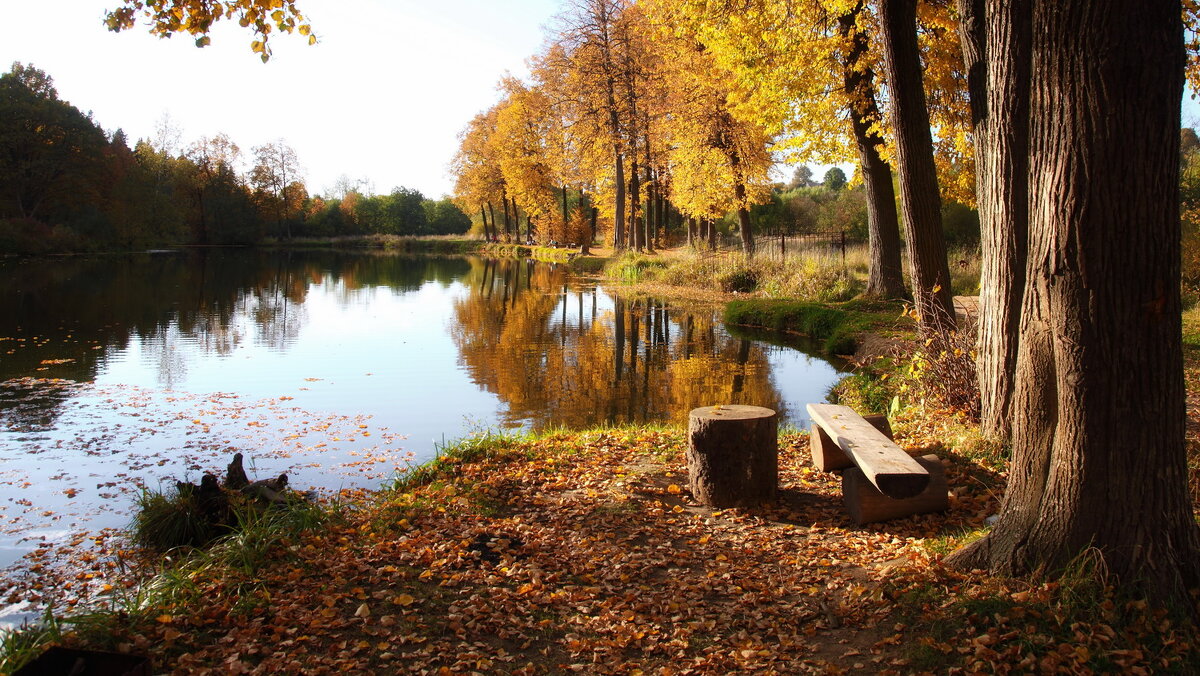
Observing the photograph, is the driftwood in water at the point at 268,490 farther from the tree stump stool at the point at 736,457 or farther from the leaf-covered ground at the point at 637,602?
the tree stump stool at the point at 736,457

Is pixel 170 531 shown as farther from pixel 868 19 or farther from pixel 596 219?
pixel 596 219

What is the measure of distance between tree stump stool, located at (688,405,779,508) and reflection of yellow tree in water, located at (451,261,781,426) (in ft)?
12.8

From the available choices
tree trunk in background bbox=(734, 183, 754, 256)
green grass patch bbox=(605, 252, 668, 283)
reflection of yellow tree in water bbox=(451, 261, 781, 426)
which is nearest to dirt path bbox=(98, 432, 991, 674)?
reflection of yellow tree in water bbox=(451, 261, 781, 426)

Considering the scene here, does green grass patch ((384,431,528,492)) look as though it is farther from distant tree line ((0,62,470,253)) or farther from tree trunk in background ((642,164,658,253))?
distant tree line ((0,62,470,253))

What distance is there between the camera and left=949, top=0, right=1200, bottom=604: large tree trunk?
10.6 feet

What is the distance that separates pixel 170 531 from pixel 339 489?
150 centimetres

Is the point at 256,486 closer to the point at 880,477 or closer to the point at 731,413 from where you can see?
the point at 731,413

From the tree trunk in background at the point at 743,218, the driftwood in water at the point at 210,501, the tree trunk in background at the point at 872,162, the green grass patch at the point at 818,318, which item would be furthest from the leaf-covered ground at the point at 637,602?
the tree trunk in background at the point at 743,218

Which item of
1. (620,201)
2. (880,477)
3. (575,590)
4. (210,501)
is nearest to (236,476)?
(210,501)

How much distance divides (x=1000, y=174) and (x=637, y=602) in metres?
3.82

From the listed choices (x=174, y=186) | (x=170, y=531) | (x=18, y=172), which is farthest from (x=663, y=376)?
(x=174, y=186)

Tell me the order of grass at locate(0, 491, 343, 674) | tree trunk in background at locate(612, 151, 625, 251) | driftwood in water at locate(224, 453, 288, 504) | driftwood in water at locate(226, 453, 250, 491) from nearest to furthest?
grass at locate(0, 491, 343, 674) < driftwood in water at locate(224, 453, 288, 504) < driftwood in water at locate(226, 453, 250, 491) < tree trunk in background at locate(612, 151, 625, 251)

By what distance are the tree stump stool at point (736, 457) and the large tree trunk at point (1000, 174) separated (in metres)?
1.80

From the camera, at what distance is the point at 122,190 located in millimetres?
49062
